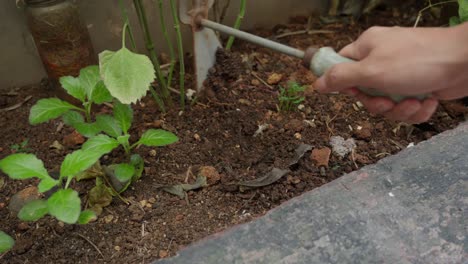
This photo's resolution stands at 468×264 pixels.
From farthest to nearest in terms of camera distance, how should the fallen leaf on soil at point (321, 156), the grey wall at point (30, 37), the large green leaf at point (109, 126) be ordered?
1. the grey wall at point (30, 37)
2. the fallen leaf on soil at point (321, 156)
3. the large green leaf at point (109, 126)

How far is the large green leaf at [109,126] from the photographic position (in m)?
1.14

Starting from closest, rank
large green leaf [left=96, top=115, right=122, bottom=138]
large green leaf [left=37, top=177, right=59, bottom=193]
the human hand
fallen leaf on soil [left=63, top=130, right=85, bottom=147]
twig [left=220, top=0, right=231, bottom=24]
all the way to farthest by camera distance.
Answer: the human hand → large green leaf [left=37, top=177, right=59, bottom=193] → large green leaf [left=96, top=115, right=122, bottom=138] → fallen leaf on soil [left=63, top=130, right=85, bottom=147] → twig [left=220, top=0, right=231, bottom=24]

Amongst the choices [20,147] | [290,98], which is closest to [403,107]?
[290,98]

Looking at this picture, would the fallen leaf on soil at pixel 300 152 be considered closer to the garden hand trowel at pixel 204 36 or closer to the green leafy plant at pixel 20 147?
the garden hand trowel at pixel 204 36

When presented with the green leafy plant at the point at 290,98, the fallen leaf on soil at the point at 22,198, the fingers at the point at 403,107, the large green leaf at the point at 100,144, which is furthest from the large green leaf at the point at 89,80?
the fingers at the point at 403,107

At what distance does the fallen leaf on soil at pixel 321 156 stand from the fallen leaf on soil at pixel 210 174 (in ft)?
0.86

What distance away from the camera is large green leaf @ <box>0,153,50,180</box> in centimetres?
94

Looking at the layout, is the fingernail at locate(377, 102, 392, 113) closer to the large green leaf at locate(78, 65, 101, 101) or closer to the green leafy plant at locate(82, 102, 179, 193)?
the green leafy plant at locate(82, 102, 179, 193)

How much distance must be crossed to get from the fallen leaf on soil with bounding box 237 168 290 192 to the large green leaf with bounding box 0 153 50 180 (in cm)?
47

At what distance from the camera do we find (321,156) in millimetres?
1255

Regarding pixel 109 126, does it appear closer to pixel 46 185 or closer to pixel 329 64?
pixel 46 185

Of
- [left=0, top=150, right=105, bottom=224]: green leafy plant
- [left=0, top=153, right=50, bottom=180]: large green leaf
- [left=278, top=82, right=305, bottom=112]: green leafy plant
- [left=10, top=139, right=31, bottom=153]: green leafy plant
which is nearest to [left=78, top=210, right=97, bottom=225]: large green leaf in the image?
[left=0, top=150, right=105, bottom=224]: green leafy plant

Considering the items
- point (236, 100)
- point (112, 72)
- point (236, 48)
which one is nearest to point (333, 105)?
point (236, 100)

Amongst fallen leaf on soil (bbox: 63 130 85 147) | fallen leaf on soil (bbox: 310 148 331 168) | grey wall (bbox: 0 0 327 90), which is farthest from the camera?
grey wall (bbox: 0 0 327 90)
